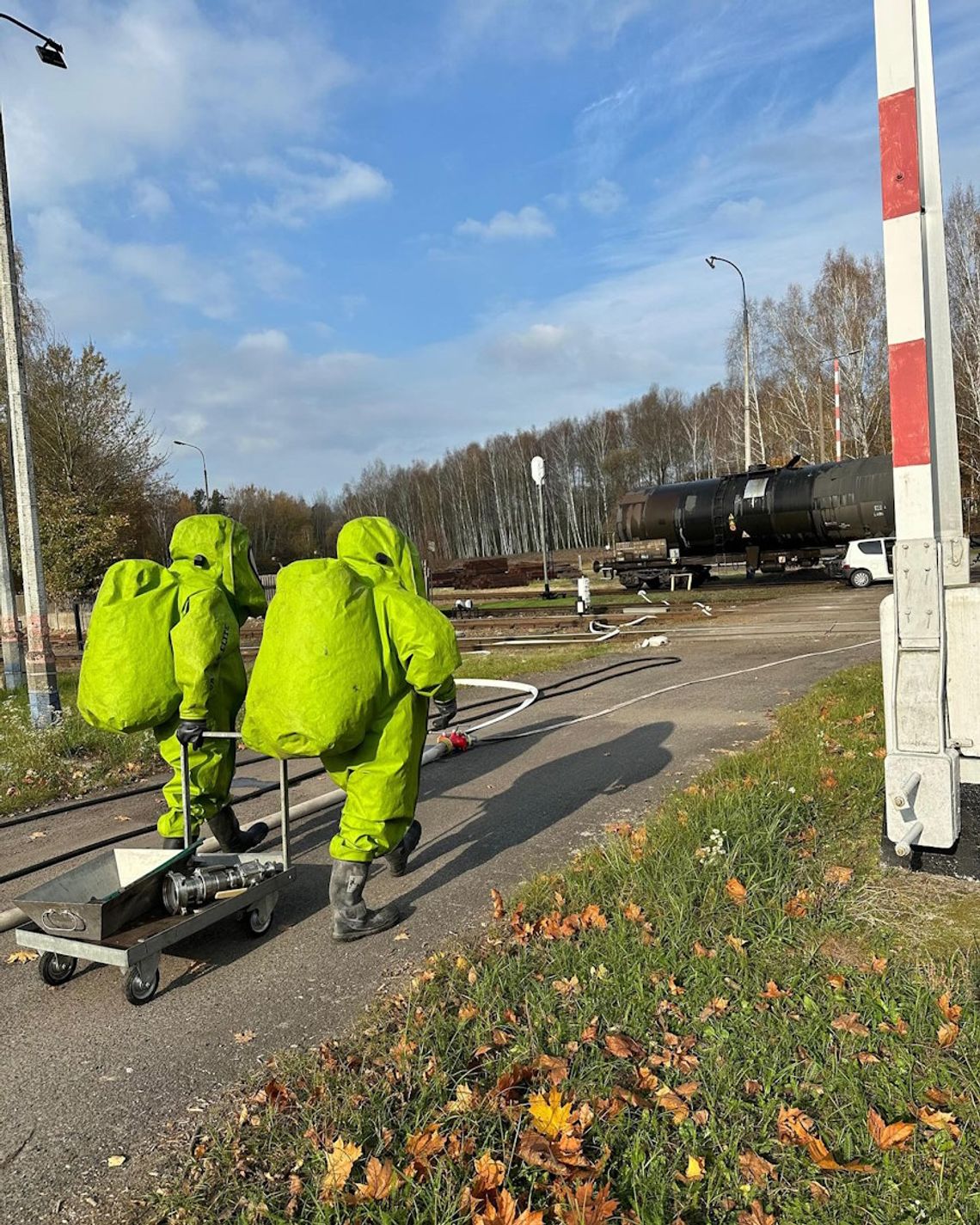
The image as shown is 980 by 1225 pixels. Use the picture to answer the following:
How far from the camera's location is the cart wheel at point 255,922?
13.4 feet

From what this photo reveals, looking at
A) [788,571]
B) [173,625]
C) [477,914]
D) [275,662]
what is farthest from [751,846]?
[788,571]

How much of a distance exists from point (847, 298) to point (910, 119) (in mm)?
39614

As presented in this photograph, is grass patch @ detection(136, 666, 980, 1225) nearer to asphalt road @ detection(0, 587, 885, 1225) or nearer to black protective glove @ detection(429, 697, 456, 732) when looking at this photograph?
asphalt road @ detection(0, 587, 885, 1225)

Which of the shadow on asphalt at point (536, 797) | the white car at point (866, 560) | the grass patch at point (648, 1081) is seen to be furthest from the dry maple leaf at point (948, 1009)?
the white car at point (866, 560)

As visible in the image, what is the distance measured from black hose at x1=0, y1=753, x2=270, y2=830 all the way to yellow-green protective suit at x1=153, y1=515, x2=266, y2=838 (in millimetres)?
1418

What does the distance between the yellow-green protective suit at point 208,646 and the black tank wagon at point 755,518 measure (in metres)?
21.1

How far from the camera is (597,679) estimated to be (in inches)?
450

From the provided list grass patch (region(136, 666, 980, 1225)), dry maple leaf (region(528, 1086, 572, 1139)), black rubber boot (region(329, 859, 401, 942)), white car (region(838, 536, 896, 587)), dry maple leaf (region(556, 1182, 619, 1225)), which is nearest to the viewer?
dry maple leaf (region(556, 1182, 619, 1225))

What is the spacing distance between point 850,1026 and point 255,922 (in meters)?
2.66

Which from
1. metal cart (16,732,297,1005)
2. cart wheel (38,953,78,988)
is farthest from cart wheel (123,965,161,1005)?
cart wheel (38,953,78,988)

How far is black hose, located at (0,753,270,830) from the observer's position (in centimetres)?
650

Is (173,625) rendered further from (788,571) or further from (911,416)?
(788,571)

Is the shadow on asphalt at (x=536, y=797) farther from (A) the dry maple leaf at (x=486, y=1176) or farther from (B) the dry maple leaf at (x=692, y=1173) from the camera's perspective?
(B) the dry maple leaf at (x=692, y=1173)

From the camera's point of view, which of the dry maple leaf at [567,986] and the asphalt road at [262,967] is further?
the dry maple leaf at [567,986]
